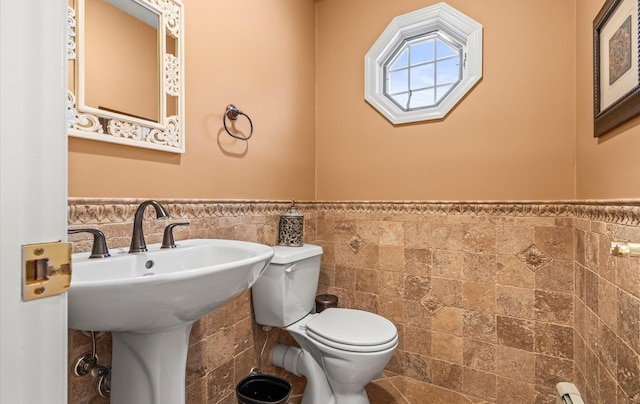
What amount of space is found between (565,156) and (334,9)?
5.83 feet

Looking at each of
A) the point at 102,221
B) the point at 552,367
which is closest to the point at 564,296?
the point at 552,367

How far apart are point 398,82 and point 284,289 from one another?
155 cm

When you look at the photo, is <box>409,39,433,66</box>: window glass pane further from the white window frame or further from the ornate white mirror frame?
the ornate white mirror frame

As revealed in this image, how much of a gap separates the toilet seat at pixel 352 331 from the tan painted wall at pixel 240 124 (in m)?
0.77

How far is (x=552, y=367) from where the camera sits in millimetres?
1564

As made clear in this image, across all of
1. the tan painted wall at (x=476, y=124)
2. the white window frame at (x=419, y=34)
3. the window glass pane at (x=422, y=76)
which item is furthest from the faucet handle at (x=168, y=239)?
the window glass pane at (x=422, y=76)

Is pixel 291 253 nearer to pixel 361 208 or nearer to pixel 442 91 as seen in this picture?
pixel 361 208

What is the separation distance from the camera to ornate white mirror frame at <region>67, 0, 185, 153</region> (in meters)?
0.96

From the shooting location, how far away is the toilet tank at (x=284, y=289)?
60.8 inches

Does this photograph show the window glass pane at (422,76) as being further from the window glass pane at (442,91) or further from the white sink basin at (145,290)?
the white sink basin at (145,290)

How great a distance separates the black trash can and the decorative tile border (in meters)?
0.81

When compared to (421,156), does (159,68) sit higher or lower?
higher

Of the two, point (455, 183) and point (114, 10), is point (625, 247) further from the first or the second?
point (114, 10)

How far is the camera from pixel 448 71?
1.92 metres
